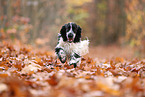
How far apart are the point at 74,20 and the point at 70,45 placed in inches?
753

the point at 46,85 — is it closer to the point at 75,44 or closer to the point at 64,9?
the point at 75,44

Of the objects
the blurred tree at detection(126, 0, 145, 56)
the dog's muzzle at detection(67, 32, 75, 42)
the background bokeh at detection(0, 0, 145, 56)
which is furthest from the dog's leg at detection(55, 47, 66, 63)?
the blurred tree at detection(126, 0, 145, 56)

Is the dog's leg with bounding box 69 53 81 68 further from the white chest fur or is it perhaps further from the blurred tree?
the blurred tree

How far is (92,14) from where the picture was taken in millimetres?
29469

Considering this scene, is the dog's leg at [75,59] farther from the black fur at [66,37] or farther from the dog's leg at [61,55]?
the dog's leg at [61,55]

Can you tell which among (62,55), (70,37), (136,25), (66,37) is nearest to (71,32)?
(70,37)

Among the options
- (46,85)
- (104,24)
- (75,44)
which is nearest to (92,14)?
(104,24)

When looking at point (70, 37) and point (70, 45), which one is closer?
point (70, 37)

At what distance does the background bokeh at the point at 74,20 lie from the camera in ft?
44.7

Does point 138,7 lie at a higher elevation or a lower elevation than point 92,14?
lower

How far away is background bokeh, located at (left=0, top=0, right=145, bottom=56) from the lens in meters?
13.6

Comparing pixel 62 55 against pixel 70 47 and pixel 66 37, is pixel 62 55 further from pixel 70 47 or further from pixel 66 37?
pixel 66 37

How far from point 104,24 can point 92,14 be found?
4228 mm

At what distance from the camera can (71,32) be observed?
17.4ft
